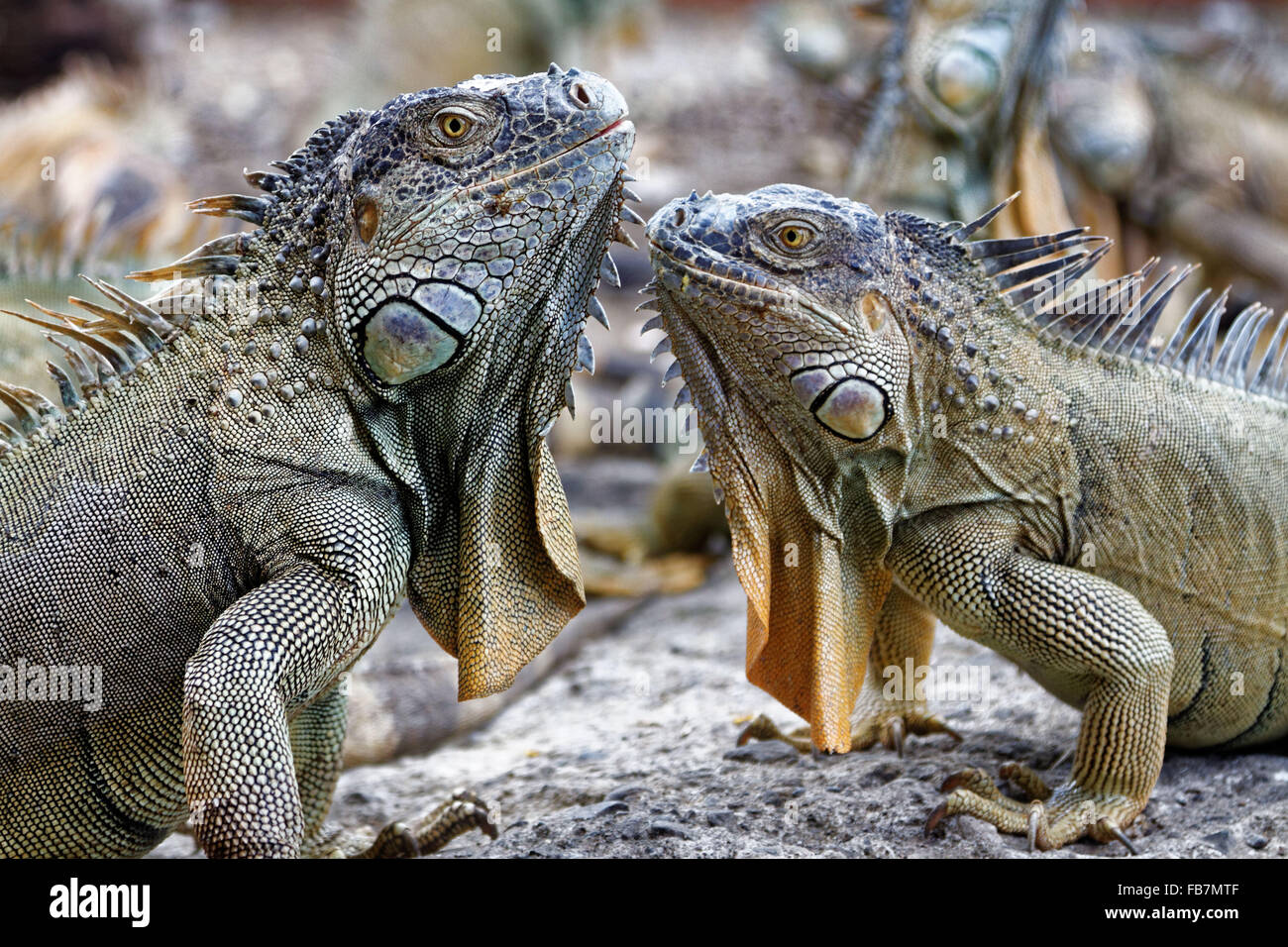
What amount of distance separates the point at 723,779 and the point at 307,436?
180cm

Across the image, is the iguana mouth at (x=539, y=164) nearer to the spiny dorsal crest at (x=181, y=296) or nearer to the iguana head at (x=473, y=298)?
the iguana head at (x=473, y=298)

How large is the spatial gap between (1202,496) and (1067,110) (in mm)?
5554

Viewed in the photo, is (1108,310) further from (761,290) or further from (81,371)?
(81,371)

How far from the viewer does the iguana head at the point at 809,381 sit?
3674 millimetres

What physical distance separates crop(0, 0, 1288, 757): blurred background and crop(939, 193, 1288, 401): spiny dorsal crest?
115 cm

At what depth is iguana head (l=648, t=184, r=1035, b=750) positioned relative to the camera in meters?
3.67

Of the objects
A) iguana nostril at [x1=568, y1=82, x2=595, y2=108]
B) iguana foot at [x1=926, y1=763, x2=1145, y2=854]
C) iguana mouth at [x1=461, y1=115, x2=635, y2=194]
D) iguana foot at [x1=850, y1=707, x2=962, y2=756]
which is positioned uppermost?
iguana nostril at [x1=568, y1=82, x2=595, y2=108]

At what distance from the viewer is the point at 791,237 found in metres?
3.71

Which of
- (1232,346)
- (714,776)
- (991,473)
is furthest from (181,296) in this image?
(1232,346)

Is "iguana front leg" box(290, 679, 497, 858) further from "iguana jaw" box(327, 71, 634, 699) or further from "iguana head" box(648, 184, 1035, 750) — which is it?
"iguana head" box(648, 184, 1035, 750)

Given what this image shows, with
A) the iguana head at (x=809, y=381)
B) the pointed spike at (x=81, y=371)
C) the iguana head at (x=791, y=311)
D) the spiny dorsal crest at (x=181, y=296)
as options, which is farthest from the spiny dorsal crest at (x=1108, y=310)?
the pointed spike at (x=81, y=371)

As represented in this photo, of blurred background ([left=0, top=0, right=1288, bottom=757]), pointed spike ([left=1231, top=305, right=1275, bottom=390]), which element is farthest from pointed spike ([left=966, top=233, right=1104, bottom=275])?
blurred background ([left=0, top=0, right=1288, bottom=757])
